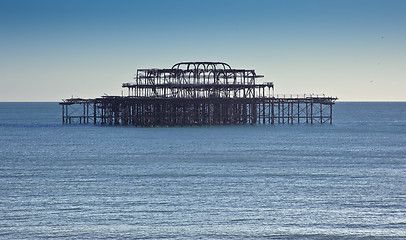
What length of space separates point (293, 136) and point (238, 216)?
48742 millimetres

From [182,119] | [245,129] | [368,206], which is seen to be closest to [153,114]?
[182,119]

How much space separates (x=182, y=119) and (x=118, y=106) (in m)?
9.27

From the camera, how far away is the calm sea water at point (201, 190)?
104 feet

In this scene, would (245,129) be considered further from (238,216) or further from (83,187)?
(238,216)

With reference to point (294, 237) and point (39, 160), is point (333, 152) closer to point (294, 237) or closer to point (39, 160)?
point (39, 160)

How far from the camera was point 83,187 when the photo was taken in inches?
1638

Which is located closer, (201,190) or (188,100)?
(201,190)

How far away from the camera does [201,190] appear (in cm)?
4075

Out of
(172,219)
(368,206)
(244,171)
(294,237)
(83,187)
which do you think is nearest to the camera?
(294,237)

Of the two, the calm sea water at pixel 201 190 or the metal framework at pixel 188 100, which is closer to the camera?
the calm sea water at pixel 201 190

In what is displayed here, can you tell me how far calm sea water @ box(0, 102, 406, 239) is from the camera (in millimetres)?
31609

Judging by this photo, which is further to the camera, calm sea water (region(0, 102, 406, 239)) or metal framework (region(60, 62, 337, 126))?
metal framework (region(60, 62, 337, 126))

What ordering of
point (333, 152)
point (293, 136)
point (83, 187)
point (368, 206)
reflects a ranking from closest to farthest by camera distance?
1. point (368, 206)
2. point (83, 187)
3. point (333, 152)
4. point (293, 136)

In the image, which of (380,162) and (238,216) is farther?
(380,162)
